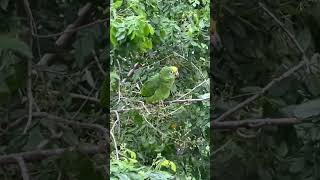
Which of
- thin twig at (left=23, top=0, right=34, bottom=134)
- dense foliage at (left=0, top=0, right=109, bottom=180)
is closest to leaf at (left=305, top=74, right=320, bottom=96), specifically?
dense foliage at (left=0, top=0, right=109, bottom=180)

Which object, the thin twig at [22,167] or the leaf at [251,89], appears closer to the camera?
the thin twig at [22,167]

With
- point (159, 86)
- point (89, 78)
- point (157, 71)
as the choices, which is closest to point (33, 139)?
point (89, 78)

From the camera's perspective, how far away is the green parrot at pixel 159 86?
4.51 ft

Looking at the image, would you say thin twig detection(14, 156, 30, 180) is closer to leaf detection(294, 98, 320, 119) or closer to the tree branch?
the tree branch

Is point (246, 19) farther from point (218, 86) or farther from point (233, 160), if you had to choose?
point (233, 160)

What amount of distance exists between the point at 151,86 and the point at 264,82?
0.55 meters

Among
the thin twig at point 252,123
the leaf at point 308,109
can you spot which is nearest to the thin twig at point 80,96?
the thin twig at point 252,123

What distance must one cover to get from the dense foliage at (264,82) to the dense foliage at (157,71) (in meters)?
0.50

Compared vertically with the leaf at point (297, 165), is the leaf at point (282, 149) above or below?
above

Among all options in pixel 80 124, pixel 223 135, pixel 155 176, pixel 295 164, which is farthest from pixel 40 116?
pixel 155 176

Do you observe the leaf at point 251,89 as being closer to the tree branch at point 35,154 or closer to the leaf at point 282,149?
the leaf at point 282,149

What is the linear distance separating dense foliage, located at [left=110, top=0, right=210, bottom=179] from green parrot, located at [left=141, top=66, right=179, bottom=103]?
0.14 feet

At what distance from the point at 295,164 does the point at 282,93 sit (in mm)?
120

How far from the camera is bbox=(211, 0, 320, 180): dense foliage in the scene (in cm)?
85
